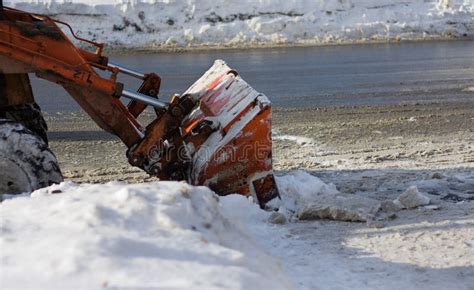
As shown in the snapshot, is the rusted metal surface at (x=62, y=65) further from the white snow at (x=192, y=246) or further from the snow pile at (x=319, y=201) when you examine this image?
the snow pile at (x=319, y=201)

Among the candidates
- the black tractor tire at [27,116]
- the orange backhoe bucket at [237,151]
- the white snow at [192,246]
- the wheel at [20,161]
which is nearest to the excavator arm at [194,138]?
the orange backhoe bucket at [237,151]

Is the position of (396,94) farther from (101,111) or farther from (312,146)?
(101,111)

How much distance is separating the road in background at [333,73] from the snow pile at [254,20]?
3.39 metres

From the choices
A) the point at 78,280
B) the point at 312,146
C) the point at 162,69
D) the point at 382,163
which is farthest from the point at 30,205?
the point at 162,69

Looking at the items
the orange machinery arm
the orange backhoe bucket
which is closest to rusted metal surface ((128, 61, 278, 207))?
the orange backhoe bucket

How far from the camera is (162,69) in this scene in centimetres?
2039

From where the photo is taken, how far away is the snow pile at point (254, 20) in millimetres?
30625

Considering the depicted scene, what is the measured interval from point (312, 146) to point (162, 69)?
11.1 metres

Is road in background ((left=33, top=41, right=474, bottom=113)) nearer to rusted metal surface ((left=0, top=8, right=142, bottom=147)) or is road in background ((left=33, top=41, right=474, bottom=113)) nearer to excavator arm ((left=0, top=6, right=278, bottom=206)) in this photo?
excavator arm ((left=0, top=6, right=278, bottom=206))

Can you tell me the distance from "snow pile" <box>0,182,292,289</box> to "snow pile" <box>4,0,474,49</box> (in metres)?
25.7

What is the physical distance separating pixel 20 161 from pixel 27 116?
45.4 inches

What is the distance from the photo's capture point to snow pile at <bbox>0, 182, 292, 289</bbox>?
3.30 meters

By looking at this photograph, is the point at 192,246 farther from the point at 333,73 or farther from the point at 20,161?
the point at 333,73

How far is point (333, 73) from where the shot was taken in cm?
1780
